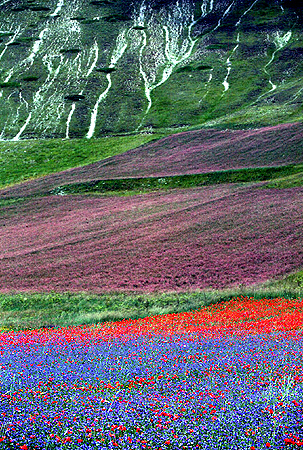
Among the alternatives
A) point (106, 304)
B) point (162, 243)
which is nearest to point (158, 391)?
point (106, 304)

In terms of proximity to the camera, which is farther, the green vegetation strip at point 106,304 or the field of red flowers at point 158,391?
the green vegetation strip at point 106,304

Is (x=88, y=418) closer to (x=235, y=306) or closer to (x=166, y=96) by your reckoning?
(x=235, y=306)

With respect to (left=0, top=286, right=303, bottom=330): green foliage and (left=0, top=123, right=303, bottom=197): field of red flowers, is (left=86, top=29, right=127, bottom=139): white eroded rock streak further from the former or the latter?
(left=0, top=286, right=303, bottom=330): green foliage

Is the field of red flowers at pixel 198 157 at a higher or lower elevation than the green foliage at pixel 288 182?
higher

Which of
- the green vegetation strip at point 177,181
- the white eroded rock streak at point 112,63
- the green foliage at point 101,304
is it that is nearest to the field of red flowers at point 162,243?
the green foliage at point 101,304

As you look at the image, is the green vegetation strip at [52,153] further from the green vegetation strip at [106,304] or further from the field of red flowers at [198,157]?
the green vegetation strip at [106,304]

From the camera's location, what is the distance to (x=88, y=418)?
7480 millimetres

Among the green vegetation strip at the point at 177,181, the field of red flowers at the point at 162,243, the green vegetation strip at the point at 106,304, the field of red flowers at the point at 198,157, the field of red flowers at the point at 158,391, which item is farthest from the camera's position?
the field of red flowers at the point at 198,157

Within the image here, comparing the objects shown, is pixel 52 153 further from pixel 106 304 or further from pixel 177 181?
pixel 106 304

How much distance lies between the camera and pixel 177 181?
170 feet

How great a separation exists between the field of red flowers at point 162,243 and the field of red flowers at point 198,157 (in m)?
10.1

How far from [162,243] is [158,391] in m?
22.4

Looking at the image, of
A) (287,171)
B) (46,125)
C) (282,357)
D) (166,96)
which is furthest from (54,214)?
(166,96)

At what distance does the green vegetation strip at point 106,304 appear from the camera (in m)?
21.0
